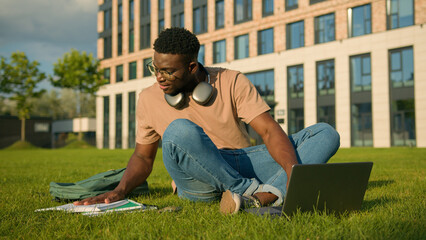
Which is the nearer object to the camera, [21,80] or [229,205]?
[229,205]

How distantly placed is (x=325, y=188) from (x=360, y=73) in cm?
2473

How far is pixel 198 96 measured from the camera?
10.3 ft

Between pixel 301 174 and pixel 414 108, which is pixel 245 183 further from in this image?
pixel 414 108

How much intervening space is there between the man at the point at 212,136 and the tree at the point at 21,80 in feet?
112

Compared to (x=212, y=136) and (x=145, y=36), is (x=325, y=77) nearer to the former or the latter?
(x=145, y=36)

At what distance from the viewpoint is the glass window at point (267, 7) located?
94.3ft

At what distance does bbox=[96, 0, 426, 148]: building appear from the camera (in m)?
23.2

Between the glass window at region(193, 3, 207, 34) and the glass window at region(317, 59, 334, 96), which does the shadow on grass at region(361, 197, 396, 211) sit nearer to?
the glass window at region(317, 59, 334, 96)

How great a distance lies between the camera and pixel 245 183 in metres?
3.00

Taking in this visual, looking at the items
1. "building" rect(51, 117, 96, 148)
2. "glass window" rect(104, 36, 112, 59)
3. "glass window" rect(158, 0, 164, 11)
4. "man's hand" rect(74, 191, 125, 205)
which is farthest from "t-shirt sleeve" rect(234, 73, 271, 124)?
"building" rect(51, 117, 96, 148)

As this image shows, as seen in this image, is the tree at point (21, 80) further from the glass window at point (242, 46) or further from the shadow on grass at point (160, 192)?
the shadow on grass at point (160, 192)

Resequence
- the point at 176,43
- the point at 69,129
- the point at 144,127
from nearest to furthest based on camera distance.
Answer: the point at 176,43 → the point at 144,127 → the point at 69,129

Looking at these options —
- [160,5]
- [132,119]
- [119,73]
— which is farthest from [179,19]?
[132,119]

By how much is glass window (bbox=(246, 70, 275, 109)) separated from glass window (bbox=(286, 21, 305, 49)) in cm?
254
